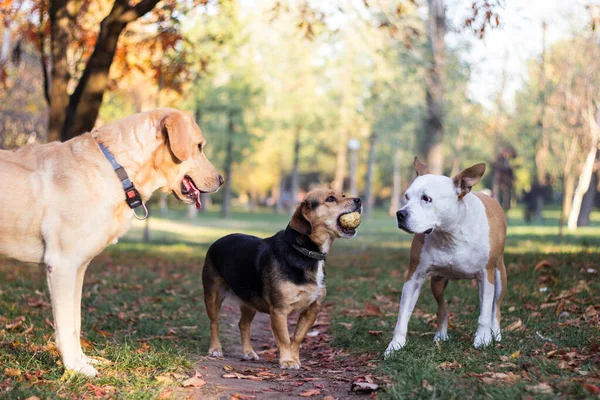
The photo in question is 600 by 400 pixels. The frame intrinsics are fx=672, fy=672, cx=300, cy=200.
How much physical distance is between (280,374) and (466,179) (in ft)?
7.67

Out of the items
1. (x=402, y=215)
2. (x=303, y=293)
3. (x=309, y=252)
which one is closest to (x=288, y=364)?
(x=303, y=293)

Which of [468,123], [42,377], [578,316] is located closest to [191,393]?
[42,377]

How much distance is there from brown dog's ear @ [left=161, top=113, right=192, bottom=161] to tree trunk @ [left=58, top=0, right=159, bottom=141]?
6.00 metres

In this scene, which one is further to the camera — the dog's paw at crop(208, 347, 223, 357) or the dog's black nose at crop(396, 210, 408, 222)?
the dog's paw at crop(208, 347, 223, 357)

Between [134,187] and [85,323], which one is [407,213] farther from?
[85,323]

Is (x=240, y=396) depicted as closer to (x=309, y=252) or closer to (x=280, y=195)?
(x=309, y=252)

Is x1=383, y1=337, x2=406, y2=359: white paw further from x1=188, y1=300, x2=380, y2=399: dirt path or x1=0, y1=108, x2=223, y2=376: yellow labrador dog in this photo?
x1=0, y1=108, x2=223, y2=376: yellow labrador dog

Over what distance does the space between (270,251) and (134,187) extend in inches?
72.1

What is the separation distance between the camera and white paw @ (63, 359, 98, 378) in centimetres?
476

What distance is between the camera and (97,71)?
10992 millimetres

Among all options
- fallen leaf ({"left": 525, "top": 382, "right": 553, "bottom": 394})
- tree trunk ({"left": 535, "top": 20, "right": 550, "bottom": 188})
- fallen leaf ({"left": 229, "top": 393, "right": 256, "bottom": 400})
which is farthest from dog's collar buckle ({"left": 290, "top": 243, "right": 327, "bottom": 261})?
tree trunk ({"left": 535, "top": 20, "right": 550, "bottom": 188})

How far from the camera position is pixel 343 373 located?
550 centimetres

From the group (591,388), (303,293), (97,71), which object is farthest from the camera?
(97,71)

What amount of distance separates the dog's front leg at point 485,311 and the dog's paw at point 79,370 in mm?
3256
